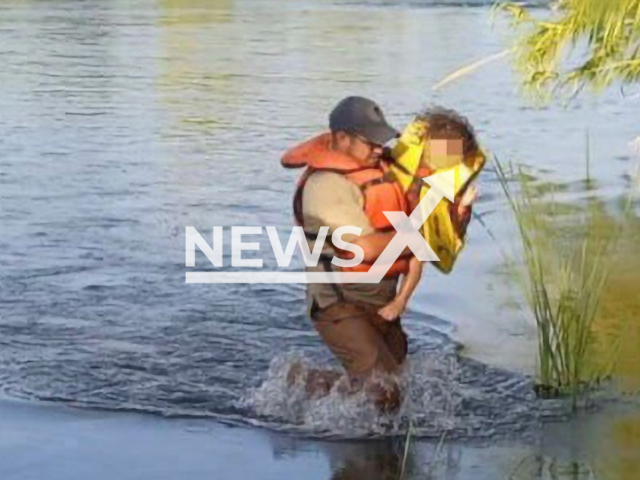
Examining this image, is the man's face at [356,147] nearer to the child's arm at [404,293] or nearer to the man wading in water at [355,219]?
the man wading in water at [355,219]

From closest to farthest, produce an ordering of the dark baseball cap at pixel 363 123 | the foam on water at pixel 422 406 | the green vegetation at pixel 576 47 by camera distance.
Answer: the dark baseball cap at pixel 363 123
the foam on water at pixel 422 406
the green vegetation at pixel 576 47

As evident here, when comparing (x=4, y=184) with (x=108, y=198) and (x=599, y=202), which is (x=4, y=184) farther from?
(x=599, y=202)

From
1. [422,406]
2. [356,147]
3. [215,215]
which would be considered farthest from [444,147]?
[215,215]

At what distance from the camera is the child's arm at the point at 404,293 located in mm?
7488

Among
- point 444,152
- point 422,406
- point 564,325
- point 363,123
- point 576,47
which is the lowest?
point 422,406

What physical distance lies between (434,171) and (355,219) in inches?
18.4

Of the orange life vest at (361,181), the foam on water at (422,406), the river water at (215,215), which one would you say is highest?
the orange life vest at (361,181)

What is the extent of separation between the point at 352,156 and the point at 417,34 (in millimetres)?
24643

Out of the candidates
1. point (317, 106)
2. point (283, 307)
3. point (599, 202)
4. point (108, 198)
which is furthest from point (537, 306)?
point (317, 106)

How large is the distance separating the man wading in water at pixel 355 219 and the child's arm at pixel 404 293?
1 cm

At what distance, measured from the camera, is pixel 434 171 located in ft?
24.9

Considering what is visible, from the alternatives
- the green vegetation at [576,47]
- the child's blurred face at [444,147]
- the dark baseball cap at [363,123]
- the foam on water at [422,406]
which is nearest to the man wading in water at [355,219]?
the dark baseball cap at [363,123]

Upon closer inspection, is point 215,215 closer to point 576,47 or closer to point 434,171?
point 576,47

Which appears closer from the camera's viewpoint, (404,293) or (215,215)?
(404,293)
